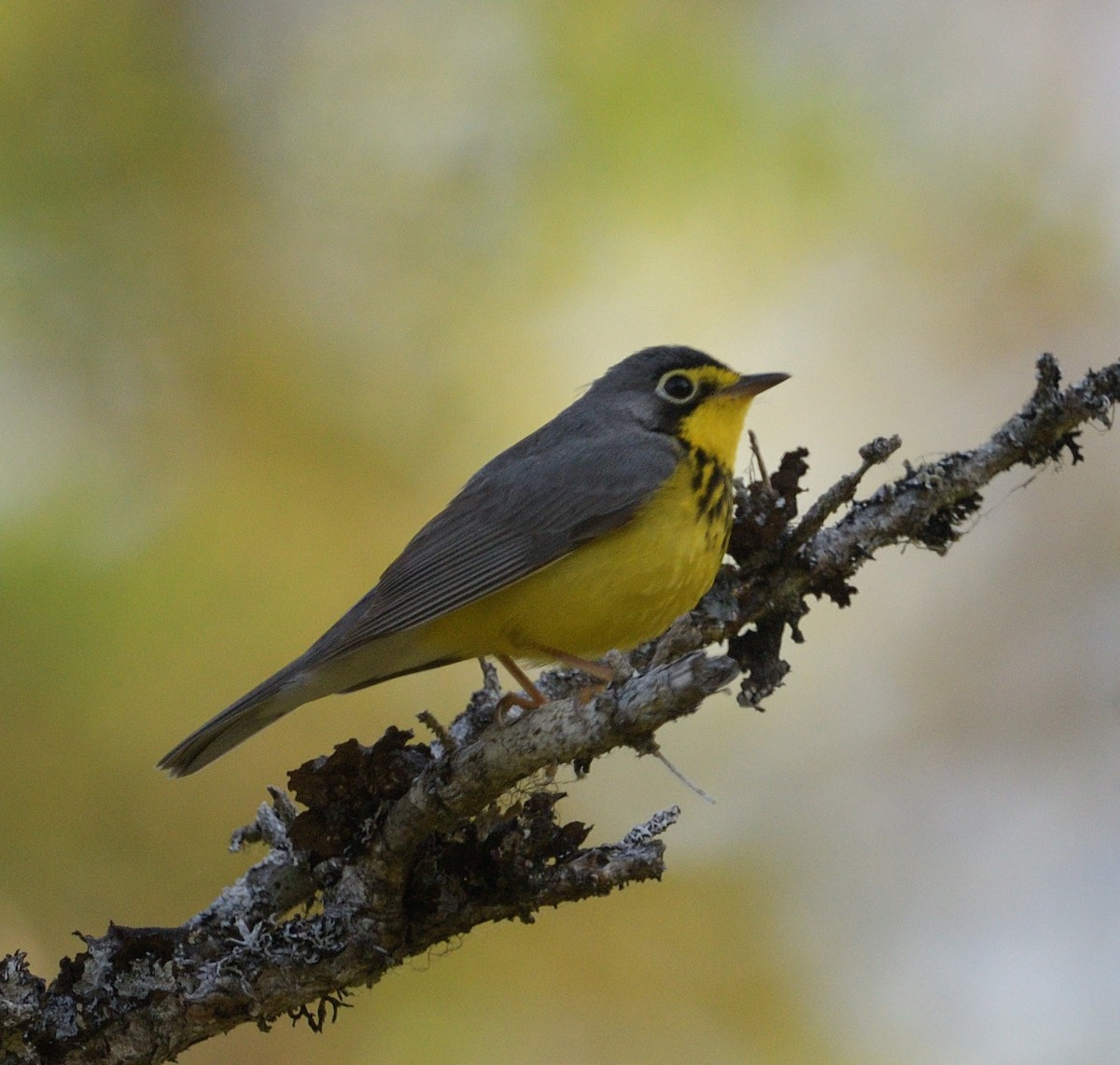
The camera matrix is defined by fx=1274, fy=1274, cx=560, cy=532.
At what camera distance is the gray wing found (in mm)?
4352

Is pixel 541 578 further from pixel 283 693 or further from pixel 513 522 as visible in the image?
pixel 283 693

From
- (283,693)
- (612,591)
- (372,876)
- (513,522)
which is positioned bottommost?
(372,876)

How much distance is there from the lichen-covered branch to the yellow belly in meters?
0.51

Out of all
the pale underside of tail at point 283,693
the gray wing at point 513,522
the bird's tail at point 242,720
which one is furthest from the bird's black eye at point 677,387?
the bird's tail at point 242,720

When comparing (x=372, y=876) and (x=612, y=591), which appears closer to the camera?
(x=372, y=876)

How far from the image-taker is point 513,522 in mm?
4668

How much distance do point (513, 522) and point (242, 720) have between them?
1187 mm

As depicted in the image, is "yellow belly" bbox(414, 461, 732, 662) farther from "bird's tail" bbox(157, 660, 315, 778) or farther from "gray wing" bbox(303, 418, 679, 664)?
"bird's tail" bbox(157, 660, 315, 778)

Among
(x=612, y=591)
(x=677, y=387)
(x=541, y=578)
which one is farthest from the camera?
(x=677, y=387)

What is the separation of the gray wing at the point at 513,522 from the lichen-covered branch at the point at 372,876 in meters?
0.75

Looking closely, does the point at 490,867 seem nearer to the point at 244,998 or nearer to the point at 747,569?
the point at 244,998

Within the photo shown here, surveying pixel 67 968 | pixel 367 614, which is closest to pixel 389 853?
pixel 67 968

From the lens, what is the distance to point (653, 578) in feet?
14.1

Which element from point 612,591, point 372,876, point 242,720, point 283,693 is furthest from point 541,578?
point 372,876
